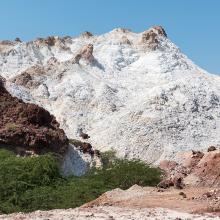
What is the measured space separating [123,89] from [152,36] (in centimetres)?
850

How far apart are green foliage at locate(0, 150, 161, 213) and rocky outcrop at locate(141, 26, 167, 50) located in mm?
25267

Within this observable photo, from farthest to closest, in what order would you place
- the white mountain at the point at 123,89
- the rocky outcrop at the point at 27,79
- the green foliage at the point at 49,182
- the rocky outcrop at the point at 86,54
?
the rocky outcrop at the point at 86,54, the rocky outcrop at the point at 27,79, the white mountain at the point at 123,89, the green foliage at the point at 49,182

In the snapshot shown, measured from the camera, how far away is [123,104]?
1754 inches

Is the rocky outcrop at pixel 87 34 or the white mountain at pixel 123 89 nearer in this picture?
the white mountain at pixel 123 89

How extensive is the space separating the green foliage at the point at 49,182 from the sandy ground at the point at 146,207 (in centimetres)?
184

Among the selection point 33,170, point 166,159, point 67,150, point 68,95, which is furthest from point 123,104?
point 33,170

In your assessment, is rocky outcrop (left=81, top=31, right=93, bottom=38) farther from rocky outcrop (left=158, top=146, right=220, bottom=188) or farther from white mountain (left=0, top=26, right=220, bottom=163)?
rocky outcrop (left=158, top=146, right=220, bottom=188)

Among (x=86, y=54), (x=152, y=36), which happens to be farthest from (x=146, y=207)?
(x=152, y=36)

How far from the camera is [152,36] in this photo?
177 ft

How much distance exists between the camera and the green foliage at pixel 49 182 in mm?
23406

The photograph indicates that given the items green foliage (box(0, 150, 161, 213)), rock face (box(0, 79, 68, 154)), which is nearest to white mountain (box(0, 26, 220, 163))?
rock face (box(0, 79, 68, 154))

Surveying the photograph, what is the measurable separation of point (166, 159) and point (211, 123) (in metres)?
7.03

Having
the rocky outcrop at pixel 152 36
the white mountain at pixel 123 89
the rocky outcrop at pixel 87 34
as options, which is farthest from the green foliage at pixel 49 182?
the rocky outcrop at pixel 87 34

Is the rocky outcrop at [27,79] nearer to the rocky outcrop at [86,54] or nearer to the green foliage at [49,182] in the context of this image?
the rocky outcrop at [86,54]
